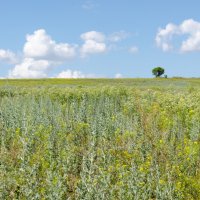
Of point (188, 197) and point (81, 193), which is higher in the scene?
point (81, 193)

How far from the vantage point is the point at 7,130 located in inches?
441

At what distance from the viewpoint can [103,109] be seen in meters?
15.7

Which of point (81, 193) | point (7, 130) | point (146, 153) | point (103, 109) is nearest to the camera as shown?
point (81, 193)

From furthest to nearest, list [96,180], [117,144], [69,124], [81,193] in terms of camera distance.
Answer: [69,124] → [117,144] → [96,180] → [81,193]

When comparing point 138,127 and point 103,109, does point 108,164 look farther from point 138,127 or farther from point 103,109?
point 103,109

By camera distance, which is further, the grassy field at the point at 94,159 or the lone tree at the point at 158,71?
the lone tree at the point at 158,71

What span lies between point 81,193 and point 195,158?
3.97m

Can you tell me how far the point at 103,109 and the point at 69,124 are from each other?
138 inches


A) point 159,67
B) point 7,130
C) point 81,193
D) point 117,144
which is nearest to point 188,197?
point 81,193

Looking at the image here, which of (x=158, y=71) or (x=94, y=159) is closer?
(x=94, y=159)

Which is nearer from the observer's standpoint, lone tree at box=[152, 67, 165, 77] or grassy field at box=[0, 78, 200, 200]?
grassy field at box=[0, 78, 200, 200]

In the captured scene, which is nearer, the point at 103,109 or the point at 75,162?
the point at 75,162

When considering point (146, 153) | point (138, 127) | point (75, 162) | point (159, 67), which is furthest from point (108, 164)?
point (159, 67)

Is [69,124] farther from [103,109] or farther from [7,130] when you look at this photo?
[103,109]
